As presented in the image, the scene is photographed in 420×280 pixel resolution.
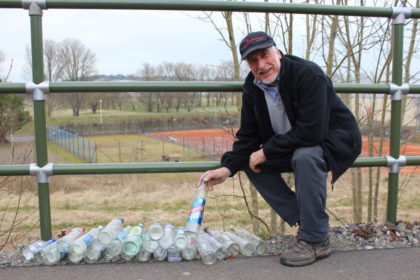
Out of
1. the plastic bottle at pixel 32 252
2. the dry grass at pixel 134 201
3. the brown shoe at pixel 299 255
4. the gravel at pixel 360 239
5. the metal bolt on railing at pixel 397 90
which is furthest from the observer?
the dry grass at pixel 134 201

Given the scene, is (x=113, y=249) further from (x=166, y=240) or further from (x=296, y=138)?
(x=296, y=138)

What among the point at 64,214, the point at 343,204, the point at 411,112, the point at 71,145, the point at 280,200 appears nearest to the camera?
the point at 280,200

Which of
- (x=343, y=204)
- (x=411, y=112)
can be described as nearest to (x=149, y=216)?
(x=343, y=204)

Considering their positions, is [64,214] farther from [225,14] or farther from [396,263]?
[396,263]

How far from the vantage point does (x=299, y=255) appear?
6.51 feet

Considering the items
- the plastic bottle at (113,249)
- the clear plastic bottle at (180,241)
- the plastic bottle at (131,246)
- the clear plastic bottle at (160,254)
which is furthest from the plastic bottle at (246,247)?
the plastic bottle at (113,249)

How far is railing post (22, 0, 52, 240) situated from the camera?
2.18 metres

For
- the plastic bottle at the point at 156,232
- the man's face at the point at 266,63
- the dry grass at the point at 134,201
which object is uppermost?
the man's face at the point at 266,63

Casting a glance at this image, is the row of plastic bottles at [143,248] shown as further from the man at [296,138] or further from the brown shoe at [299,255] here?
the man at [296,138]

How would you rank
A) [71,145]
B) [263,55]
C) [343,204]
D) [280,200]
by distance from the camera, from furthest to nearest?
[71,145] < [343,204] < [280,200] < [263,55]

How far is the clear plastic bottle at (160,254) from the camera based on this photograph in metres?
2.08

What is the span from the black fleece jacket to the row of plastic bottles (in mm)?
535

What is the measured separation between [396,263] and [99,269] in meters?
1.49

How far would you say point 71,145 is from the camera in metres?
34.7
